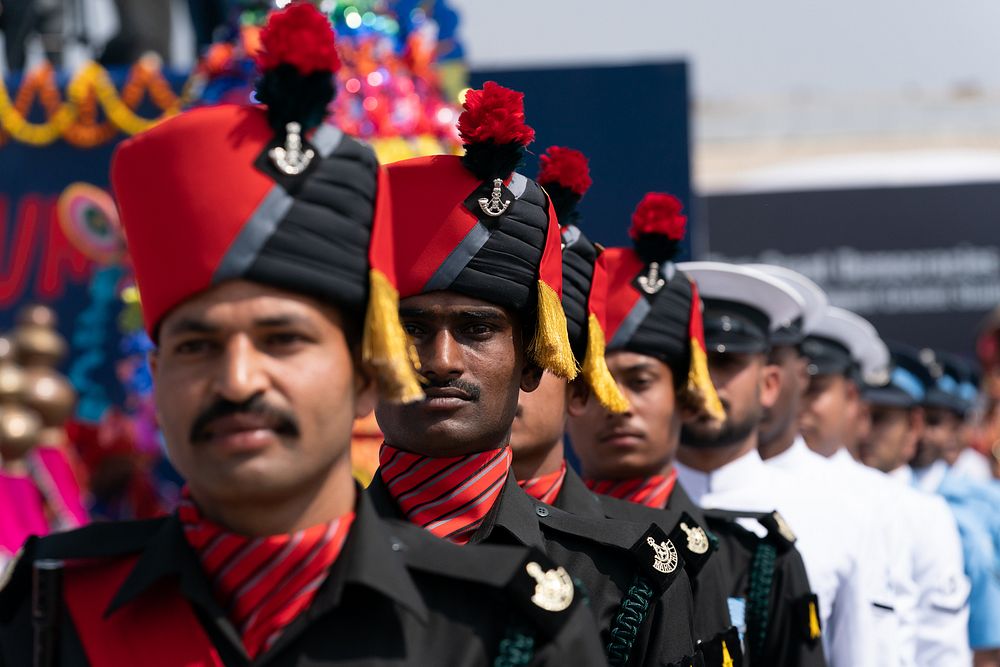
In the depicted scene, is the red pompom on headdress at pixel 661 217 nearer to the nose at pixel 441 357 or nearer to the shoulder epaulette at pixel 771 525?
the shoulder epaulette at pixel 771 525

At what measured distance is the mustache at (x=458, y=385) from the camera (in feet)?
9.68

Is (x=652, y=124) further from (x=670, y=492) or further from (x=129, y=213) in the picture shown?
(x=129, y=213)

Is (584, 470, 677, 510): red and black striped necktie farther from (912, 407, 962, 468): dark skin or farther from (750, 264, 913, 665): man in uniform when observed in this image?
(912, 407, 962, 468): dark skin

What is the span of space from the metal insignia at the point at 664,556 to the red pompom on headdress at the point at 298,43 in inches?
55.9

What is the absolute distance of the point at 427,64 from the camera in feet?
21.6

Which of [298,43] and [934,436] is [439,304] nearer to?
[298,43]

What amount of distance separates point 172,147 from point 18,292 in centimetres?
820

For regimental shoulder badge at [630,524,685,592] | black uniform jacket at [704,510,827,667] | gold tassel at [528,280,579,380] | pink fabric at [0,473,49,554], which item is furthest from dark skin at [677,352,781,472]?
pink fabric at [0,473,49,554]

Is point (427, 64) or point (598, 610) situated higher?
point (427, 64)

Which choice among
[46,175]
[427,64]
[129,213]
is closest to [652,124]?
[427,64]

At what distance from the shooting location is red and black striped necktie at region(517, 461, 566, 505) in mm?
3512

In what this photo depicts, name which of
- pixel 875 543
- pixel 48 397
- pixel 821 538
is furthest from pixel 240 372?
pixel 48 397

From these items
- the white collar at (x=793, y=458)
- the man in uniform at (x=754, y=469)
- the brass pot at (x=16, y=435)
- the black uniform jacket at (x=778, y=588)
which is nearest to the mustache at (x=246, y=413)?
the black uniform jacket at (x=778, y=588)

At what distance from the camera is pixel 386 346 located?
214 centimetres
